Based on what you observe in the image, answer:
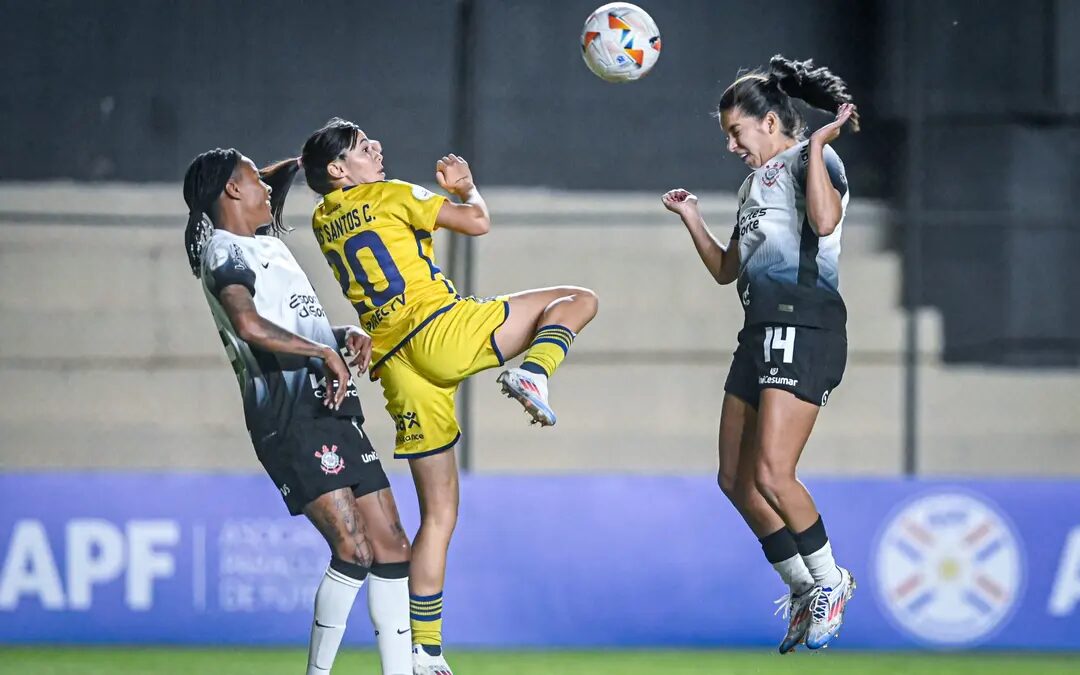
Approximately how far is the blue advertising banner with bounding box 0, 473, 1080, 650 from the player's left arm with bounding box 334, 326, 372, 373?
8.28 ft

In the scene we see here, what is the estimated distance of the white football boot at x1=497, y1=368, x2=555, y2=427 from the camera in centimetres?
500

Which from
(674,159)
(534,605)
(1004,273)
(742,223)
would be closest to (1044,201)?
(1004,273)

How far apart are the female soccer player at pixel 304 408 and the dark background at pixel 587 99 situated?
5280 millimetres

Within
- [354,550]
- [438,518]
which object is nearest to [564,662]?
[438,518]

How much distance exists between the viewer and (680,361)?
10.4m

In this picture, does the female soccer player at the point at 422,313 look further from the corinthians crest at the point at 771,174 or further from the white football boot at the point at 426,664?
the corinthians crest at the point at 771,174

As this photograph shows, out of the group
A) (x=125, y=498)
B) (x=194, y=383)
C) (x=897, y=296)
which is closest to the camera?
(x=125, y=498)

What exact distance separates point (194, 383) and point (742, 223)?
222 inches

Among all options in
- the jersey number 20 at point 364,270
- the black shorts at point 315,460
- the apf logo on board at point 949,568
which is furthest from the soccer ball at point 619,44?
the apf logo on board at point 949,568

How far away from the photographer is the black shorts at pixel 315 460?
16.9 ft

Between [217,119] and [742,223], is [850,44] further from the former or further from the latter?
[742,223]

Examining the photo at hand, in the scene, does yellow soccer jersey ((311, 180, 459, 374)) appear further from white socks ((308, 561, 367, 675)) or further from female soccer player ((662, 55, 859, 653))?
female soccer player ((662, 55, 859, 653))

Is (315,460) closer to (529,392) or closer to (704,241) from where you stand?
(529,392)

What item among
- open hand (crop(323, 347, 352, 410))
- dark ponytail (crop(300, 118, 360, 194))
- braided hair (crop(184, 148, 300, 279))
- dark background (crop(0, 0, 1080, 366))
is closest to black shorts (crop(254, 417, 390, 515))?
open hand (crop(323, 347, 352, 410))
